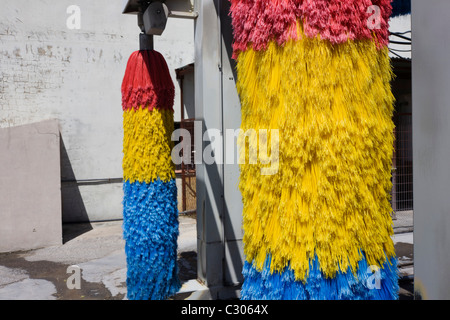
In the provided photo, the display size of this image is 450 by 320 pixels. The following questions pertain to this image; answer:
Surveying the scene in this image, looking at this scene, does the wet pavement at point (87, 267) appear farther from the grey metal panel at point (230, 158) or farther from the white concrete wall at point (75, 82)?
the white concrete wall at point (75, 82)

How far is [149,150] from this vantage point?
11.7ft

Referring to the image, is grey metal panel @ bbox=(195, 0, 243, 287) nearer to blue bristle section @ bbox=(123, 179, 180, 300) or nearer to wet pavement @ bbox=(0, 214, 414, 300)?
wet pavement @ bbox=(0, 214, 414, 300)

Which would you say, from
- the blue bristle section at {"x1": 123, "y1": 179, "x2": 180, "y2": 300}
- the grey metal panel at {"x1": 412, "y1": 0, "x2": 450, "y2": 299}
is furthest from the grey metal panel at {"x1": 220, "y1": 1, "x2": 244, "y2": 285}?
the grey metal panel at {"x1": 412, "y1": 0, "x2": 450, "y2": 299}

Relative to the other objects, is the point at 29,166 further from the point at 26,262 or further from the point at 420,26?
the point at 420,26

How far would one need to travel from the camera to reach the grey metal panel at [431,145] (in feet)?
4.05

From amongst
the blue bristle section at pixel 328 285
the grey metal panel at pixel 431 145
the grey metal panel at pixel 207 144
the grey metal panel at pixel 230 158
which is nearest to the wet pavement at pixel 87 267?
the grey metal panel at pixel 207 144

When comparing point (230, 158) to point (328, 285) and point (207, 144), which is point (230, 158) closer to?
point (207, 144)

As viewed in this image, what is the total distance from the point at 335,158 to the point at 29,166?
6729mm

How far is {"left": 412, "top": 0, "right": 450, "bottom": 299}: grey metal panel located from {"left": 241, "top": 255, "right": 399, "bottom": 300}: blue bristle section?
0.30 m

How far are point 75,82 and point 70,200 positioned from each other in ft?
8.41

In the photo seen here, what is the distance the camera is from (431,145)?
4.19 feet

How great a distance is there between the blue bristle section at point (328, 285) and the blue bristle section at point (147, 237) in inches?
77.8

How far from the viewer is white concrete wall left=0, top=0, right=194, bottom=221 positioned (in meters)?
8.07

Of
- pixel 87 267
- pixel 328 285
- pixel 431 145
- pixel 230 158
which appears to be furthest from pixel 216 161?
pixel 431 145
